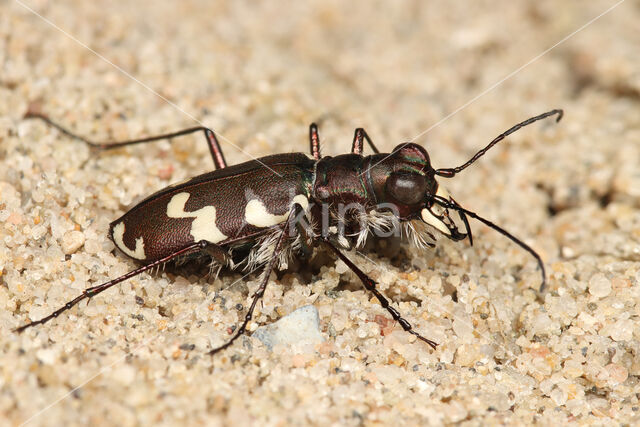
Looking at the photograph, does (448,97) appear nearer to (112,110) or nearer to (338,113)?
(338,113)

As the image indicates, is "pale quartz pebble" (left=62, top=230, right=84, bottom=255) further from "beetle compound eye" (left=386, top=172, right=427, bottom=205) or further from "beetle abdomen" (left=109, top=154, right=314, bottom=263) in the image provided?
"beetle compound eye" (left=386, top=172, right=427, bottom=205)

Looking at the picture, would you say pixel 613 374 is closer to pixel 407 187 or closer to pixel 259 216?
pixel 407 187

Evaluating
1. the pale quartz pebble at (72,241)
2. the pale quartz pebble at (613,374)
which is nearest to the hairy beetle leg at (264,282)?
the pale quartz pebble at (72,241)

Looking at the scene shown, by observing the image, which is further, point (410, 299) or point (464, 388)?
point (410, 299)

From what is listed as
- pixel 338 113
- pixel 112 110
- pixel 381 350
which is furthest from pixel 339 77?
pixel 381 350

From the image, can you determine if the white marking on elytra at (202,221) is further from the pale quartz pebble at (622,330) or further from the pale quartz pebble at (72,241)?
the pale quartz pebble at (622,330)

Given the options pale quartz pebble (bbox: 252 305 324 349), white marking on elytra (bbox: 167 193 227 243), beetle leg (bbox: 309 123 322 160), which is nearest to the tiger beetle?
white marking on elytra (bbox: 167 193 227 243)
